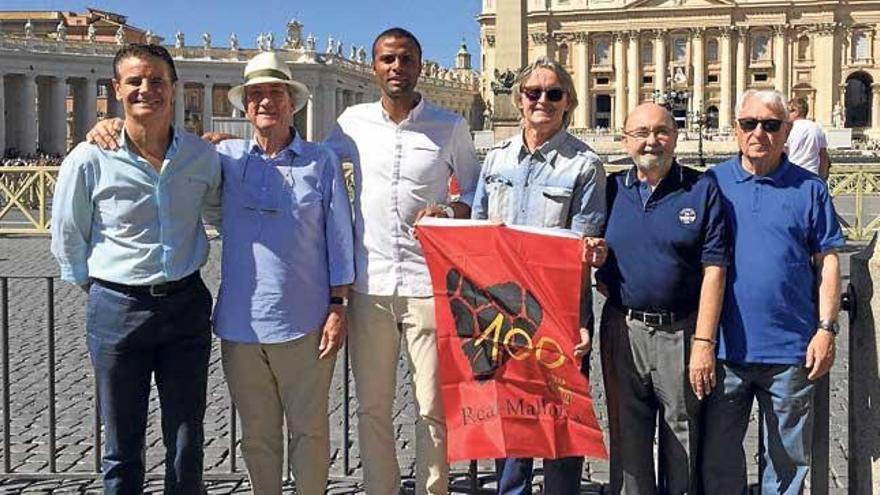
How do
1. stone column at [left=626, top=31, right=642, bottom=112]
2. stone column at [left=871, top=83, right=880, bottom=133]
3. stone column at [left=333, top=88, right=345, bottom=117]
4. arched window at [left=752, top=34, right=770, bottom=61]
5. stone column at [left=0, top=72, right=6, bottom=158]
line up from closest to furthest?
stone column at [left=0, top=72, right=6, bottom=158]
stone column at [left=333, top=88, right=345, bottom=117]
stone column at [left=871, top=83, right=880, bottom=133]
arched window at [left=752, top=34, right=770, bottom=61]
stone column at [left=626, top=31, right=642, bottom=112]

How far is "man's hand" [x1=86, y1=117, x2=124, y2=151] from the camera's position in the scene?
3.88 meters

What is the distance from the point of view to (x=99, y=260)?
3957 mm

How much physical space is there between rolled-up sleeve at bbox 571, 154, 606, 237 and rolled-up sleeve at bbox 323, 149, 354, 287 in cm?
97

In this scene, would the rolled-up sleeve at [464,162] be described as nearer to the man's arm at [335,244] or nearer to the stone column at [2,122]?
the man's arm at [335,244]

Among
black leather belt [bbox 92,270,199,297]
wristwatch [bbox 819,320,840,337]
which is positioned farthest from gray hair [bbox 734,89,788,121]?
black leather belt [bbox 92,270,199,297]

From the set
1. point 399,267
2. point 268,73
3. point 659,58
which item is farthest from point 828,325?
point 659,58

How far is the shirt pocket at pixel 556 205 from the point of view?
4.05 m

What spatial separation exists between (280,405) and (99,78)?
6270cm

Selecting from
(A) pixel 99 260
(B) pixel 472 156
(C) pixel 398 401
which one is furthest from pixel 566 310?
(C) pixel 398 401

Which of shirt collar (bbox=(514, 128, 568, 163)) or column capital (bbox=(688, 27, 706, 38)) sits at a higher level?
column capital (bbox=(688, 27, 706, 38))

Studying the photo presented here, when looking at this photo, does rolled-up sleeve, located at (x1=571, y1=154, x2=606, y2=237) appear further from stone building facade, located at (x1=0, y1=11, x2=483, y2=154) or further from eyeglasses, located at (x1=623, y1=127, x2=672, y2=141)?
stone building facade, located at (x1=0, y1=11, x2=483, y2=154)

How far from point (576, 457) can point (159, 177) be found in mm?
2104

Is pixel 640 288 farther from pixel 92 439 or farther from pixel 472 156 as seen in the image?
pixel 92 439

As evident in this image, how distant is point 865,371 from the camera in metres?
3.99
